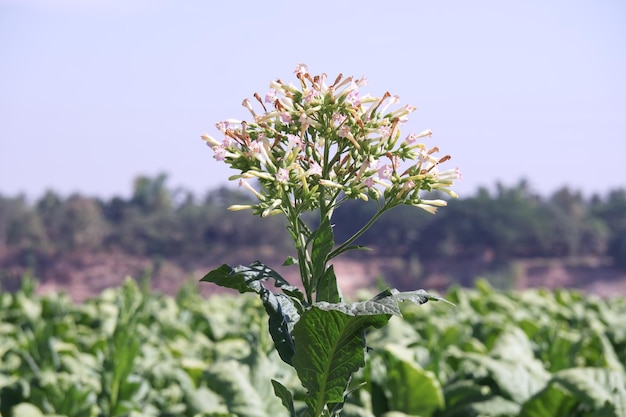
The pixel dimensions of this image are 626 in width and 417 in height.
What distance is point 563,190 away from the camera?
5359 cm

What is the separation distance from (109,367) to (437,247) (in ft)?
178

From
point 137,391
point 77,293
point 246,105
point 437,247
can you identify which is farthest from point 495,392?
point 437,247

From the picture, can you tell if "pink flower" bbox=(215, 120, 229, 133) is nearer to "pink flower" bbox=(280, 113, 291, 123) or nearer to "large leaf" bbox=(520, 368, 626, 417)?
"pink flower" bbox=(280, 113, 291, 123)

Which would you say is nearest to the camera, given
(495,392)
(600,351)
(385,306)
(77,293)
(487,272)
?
(385,306)

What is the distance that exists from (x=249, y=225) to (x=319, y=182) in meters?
52.5

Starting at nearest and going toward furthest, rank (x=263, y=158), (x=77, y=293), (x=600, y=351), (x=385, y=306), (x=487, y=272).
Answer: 1. (x=385, y=306)
2. (x=263, y=158)
3. (x=600, y=351)
4. (x=77, y=293)
5. (x=487, y=272)

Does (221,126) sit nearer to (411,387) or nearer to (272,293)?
(272,293)

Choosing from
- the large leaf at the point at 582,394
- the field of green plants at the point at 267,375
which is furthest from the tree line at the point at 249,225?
the large leaf at the point at 582,394

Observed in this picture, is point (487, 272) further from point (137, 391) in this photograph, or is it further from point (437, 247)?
point (137, 391)

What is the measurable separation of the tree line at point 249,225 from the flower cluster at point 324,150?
4720 centimetres

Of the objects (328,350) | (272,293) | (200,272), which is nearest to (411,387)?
→ (328,350)

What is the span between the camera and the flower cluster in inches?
80.7

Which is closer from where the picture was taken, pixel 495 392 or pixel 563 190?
pixel 495 392

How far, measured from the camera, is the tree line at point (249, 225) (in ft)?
170
